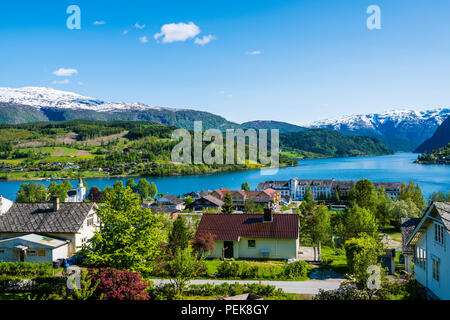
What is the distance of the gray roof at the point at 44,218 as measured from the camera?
2644 cm

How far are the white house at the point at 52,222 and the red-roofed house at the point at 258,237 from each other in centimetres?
864

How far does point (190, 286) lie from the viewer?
1741 cm

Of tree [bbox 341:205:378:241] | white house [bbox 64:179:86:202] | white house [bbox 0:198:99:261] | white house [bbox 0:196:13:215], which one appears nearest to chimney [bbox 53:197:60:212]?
white house [bbox 0:198:99:261]

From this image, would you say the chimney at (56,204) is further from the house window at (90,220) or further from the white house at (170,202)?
the white house at (170,202)

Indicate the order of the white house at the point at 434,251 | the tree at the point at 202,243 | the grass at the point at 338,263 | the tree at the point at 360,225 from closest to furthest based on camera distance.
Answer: the white house at the point at 434,251, the grass at the point at 338,263, the tree at the point at 202,243, the tree at the point at 360,225

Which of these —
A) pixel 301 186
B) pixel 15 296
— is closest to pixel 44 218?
pixel 15 296

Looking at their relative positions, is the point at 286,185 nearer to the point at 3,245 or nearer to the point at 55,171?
the point at 3,245

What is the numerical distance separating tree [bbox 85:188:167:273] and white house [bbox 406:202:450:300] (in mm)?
12359

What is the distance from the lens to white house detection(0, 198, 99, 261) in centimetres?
2609

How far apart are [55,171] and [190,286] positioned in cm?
18169

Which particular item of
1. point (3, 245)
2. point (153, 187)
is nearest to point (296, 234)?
point (3, 245)

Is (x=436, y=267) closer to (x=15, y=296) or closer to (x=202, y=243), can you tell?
(x=202, y=243)

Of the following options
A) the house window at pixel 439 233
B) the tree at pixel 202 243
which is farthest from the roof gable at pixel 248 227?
the house window at pixel 439 233
